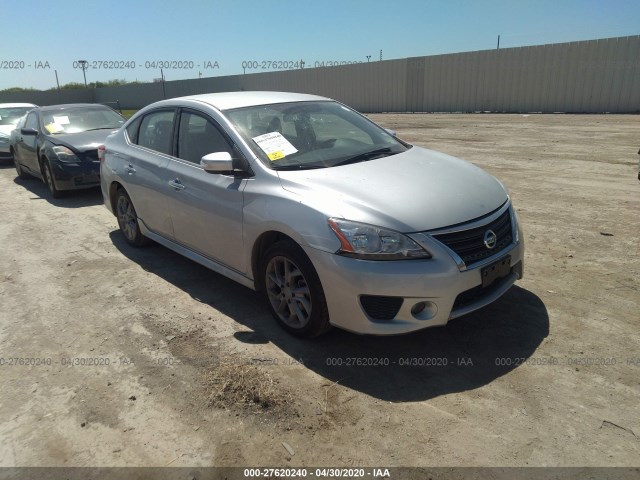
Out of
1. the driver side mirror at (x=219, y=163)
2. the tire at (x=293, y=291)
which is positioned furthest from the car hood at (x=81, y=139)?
the tire at (x=293, y=291)

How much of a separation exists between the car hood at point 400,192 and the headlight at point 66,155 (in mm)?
5866

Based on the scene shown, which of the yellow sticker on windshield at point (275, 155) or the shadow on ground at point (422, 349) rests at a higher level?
the yellow sticker on windshield at point (275, 155)

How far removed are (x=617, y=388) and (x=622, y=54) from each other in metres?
21.8

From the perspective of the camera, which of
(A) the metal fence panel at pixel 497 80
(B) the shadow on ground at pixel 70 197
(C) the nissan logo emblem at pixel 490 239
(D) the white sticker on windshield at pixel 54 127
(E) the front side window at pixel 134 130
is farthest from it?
(A) the metal fence panel at pixel 497 80

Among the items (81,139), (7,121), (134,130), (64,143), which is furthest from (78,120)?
(7,121)

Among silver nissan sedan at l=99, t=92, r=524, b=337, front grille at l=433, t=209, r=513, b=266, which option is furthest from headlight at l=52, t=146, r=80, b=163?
front grille at l=433, t=209, r=513, b=266

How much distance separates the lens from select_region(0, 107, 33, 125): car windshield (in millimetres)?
13320

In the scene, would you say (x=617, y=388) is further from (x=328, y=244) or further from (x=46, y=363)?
(x=46, y=363)

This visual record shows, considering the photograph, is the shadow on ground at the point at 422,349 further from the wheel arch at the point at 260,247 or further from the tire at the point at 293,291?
the wheel arch at the point at 260,247

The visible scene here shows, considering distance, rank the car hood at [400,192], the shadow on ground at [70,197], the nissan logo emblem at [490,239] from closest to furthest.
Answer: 1. the car hood at [400,192]
2. the nissan logo emblem at [490,239]
3. the shadow on ground at [70,197]

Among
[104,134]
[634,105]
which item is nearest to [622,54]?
[634,105]

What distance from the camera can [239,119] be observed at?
158 inches

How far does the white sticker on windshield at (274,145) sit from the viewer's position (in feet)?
12.2

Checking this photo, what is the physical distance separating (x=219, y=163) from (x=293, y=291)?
1.10 m
